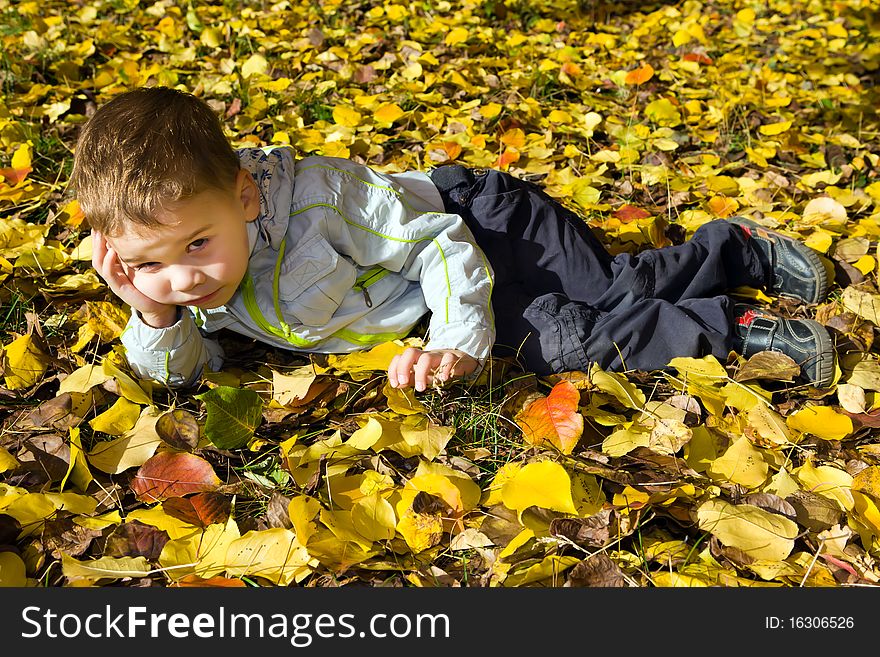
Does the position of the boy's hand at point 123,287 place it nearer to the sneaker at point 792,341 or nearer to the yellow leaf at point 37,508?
the yellow leaf at point 37,508

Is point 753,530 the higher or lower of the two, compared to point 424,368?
lower

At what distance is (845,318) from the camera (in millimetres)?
1979

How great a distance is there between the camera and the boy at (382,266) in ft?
4.91

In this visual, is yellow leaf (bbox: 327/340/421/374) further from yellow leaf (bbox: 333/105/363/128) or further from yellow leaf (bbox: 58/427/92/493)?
yellow leaf (bbox: 333/105/363/128)

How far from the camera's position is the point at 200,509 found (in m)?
1.50

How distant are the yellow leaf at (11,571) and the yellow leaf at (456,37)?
2638mm

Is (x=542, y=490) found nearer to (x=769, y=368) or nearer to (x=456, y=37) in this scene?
(x=769, y=368)

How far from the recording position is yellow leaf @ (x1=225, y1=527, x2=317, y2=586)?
137cm

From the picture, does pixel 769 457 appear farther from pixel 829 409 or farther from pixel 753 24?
pixel 753 24

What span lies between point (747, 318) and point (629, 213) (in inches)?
24.0

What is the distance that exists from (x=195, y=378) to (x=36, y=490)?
0.43 meters

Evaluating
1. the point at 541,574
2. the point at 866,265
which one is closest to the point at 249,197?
the point at 541,574

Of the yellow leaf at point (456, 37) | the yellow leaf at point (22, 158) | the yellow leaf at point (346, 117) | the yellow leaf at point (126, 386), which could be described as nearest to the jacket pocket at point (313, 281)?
the yellow leaf at point (126, 386)
